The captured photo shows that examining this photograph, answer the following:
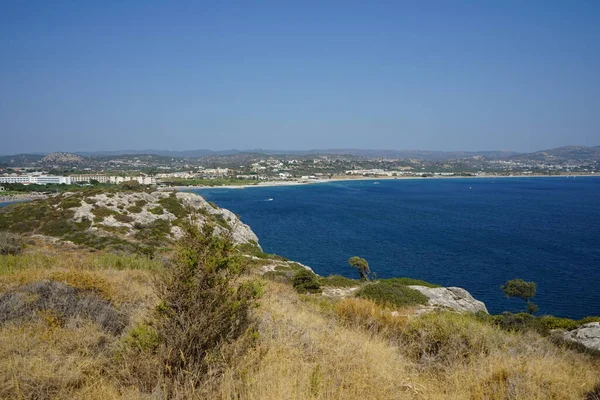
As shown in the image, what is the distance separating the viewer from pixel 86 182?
12100 centimetres

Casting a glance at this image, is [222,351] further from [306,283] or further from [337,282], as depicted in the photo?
[337,282]

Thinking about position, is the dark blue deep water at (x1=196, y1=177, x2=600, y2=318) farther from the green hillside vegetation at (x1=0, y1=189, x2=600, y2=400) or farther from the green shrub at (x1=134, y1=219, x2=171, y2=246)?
the green hillside vegetation at (x1=0, y1=189, x2=600, y2=400)

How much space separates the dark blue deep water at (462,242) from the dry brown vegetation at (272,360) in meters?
27.9

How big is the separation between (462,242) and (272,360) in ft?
176

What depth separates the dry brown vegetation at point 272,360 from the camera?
3604 mm

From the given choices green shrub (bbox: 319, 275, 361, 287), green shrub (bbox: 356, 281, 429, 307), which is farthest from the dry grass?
green shrub (bbox: 319, 275, 361, 287)

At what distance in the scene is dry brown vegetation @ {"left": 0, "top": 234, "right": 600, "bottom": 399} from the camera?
3604mm

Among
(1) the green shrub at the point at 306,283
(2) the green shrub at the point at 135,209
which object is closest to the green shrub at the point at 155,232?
(2) the green shrub at the point at 135,209

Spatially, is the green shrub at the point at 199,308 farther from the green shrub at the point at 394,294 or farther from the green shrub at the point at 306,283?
the green shrub at the point at 306,283

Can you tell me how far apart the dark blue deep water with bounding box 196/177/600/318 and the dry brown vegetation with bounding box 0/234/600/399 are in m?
27.9

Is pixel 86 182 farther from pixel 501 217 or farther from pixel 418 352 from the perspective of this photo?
pixel 418 352

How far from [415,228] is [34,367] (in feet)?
205

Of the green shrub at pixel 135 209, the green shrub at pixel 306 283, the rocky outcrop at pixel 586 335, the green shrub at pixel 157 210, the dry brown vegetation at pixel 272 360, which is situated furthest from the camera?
the green shrub at pixel 157 210

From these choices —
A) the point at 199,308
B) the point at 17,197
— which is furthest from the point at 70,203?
the point at 17,197
